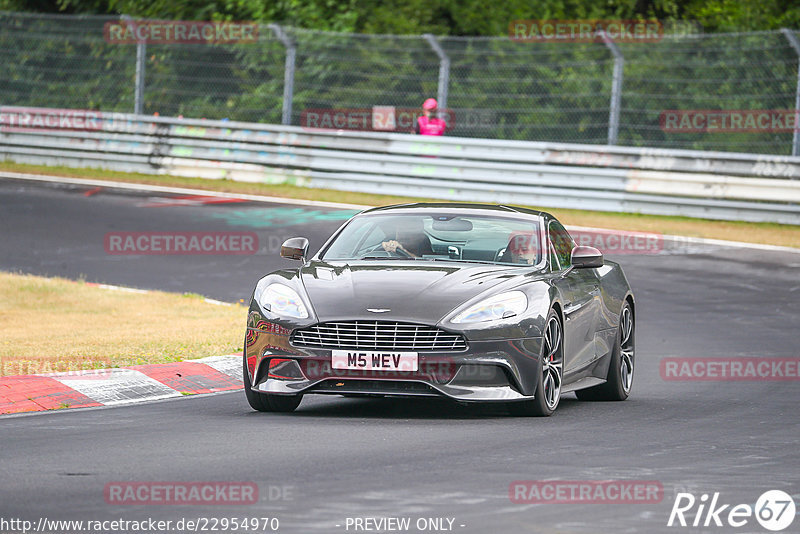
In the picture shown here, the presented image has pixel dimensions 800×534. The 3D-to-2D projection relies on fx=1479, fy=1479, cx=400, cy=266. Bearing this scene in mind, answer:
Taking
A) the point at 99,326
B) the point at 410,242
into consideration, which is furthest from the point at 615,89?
the point at 410,242

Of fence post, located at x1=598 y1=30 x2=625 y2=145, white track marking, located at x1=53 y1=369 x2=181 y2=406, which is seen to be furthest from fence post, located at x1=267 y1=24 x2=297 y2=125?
white track marking, located at x1=53 y1=369 x2=181 y2=406

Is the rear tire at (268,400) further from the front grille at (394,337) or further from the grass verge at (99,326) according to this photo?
the grass verge at (99,326)

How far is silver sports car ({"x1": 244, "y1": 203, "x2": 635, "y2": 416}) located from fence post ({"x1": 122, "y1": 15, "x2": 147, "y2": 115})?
17714mm

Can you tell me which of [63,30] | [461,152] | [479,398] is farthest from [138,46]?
[479,398]

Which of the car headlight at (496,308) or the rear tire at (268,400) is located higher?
the car headlight at (496,308)

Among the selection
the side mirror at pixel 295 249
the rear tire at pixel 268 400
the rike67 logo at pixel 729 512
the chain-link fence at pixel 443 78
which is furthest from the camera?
the chain-link fence at pixel 443 78

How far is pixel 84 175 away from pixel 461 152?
7.33m

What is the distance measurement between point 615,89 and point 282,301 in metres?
15.0

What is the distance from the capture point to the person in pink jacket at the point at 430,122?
2439cm

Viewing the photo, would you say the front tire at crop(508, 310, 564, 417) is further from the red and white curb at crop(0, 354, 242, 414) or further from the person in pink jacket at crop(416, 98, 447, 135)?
the person in pink jacket at crop(416, 98, 447, 135)

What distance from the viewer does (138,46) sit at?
27.1 metres

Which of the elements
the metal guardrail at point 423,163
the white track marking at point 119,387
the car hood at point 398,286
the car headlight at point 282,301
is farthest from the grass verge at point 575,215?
the car headlight at point 282,301

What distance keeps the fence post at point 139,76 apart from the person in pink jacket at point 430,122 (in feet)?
18.9

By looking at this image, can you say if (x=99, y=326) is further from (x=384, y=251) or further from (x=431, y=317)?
(x=431, y=317)
